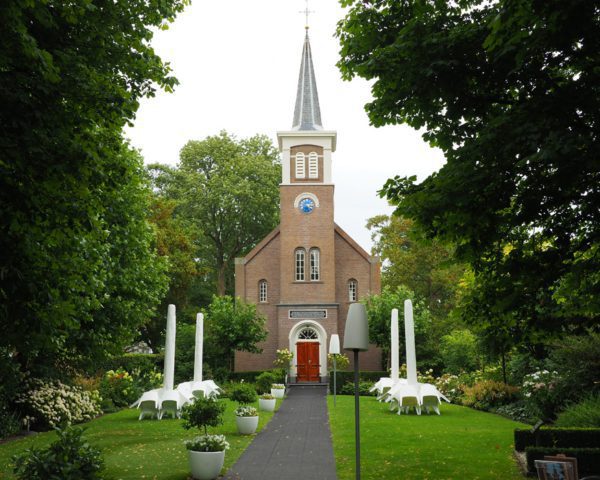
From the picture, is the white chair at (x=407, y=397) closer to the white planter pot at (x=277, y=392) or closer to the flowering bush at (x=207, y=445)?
the white planter pot at (x=277, y=392)

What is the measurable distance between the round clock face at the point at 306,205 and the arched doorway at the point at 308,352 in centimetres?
648

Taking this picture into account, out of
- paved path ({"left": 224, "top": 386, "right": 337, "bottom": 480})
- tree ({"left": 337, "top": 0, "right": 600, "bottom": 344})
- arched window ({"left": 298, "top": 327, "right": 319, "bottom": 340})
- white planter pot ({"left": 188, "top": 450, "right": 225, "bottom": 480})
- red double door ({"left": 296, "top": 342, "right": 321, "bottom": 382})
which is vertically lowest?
paved path ({"left": 224, "top": 386, "right": 337, "bottom": 480})

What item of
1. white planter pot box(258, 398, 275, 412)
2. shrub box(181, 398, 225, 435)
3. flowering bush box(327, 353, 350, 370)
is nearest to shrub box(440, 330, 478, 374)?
flowering bush box(327, 353, 350, 370)

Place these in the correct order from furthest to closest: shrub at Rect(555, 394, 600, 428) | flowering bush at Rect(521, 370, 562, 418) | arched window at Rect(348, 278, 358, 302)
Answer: arched window at Rect(348, 278, 358, 302)
flowering bush at Rect(521, 370, 562, 418)
shrub at Rect(555, 394, 600, 428)

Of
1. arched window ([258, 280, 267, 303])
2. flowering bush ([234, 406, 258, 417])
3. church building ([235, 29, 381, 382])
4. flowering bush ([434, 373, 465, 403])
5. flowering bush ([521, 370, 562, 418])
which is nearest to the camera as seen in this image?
flowering bush ([234, 406, 258, 417])

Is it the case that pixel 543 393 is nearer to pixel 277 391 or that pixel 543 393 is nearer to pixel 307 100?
pixel 277 391

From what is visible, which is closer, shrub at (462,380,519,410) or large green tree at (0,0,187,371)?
large green tree at (0,0,187,371)

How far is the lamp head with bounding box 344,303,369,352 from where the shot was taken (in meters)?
8.73

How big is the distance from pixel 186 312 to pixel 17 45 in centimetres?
3677

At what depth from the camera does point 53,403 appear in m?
18.8

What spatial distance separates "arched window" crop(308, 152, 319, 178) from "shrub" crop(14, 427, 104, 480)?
29.6 m

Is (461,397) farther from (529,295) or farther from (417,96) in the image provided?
(417,96)

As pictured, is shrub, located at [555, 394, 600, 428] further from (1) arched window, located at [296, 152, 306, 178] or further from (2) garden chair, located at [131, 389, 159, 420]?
(1) arched window, located at [296, 152, 306, 178]

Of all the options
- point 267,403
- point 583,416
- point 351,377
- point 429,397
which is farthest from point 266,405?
point 351,377
